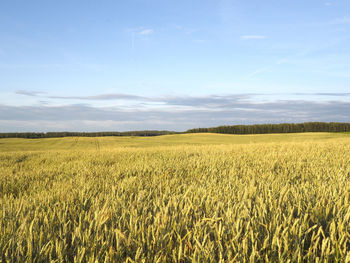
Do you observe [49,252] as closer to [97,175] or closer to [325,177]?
[97,175]

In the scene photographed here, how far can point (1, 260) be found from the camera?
48.7 inches

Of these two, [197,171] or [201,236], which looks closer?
[201,236]

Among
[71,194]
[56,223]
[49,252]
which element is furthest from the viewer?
[71,194]

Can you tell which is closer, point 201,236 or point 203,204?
point 201,236

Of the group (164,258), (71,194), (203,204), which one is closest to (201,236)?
(164,258)

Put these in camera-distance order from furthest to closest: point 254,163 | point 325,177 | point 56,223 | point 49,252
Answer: point 254,163 < point 325,177 < point 56,223 < point 49,252

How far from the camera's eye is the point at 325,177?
3189mm

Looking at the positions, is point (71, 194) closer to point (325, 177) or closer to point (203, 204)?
point (203, 204)

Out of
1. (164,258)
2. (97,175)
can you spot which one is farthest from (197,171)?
(164,258)

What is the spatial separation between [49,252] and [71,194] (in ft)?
4.06

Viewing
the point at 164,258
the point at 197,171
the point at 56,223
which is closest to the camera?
the point at 164,258

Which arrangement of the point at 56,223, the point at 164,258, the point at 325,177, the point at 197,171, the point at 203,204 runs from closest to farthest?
the point at 164,258 < the point at 56,223 < the point at 203,204 < the point at 325,177 < the point at 197,171

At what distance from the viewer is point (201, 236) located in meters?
1.41

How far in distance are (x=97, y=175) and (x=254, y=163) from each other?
2.77m
